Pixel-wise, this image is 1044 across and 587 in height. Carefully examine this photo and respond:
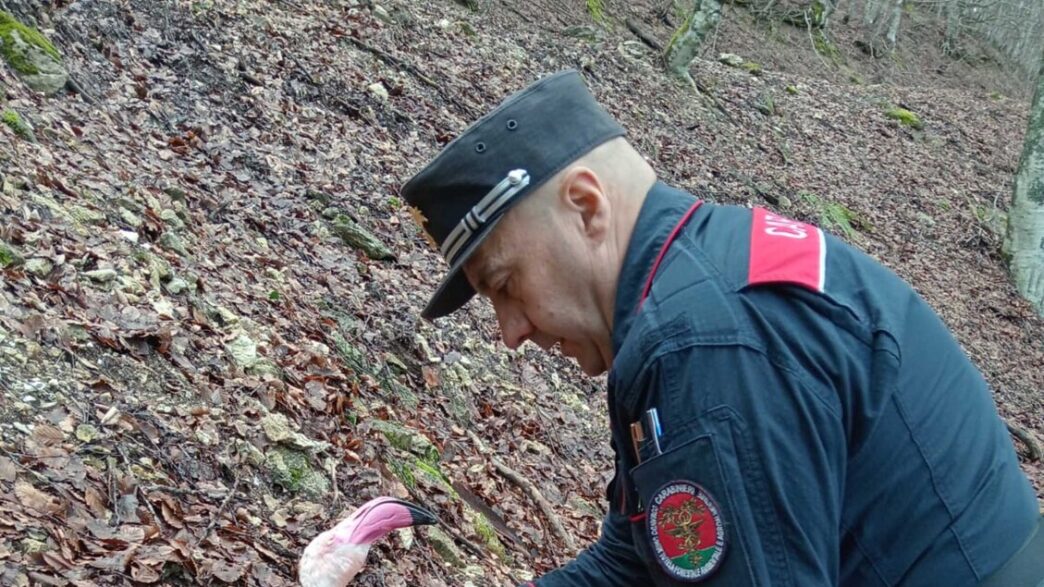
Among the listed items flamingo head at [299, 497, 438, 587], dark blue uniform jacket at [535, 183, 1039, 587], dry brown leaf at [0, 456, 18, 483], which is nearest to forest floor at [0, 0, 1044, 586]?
dry brown leaf at [0, 456, 18, 483]

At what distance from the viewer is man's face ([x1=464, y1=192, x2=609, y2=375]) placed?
1.99 meters

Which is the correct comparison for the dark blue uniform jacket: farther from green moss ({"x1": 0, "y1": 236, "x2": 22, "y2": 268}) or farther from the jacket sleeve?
green moss ({"x1": 0, "y1": 236, "x2": 22, "y2": 268})

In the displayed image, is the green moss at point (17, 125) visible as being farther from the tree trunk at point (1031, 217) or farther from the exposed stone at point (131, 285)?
the tree trunk at point (1031, 217)

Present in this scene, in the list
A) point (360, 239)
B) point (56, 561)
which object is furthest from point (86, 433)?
point (360, 239)

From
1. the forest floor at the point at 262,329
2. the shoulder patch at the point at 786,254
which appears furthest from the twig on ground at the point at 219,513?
the shoulder patch at the point at 786,254

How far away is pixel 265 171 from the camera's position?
677cm

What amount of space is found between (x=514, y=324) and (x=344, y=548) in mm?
822

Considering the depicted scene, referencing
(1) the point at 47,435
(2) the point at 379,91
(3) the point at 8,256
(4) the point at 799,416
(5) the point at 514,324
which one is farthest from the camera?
(2) the point at 379,91

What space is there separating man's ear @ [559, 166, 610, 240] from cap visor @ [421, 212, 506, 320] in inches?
7.4

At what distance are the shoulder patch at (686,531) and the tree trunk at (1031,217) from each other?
13.5 metres

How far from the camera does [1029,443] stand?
898cm

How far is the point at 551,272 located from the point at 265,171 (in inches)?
203

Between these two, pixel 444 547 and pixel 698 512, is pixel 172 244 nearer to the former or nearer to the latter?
pixel 444 547

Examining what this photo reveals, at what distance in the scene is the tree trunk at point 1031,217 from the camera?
44.4 ft
